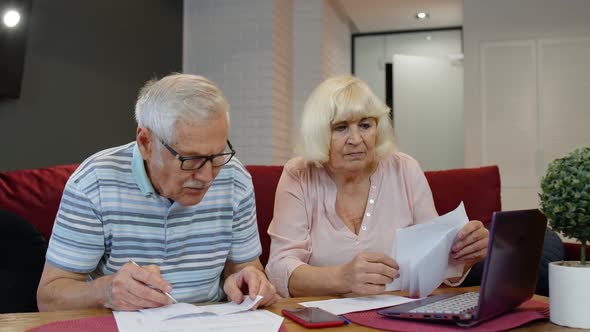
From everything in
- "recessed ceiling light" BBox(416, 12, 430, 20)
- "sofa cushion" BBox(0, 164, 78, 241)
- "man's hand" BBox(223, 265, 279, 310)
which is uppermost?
"recessed ceiling light" BBox(416, 12, 430, 20)

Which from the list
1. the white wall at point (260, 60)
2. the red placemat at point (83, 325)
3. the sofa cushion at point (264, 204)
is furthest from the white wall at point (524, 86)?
the red placemat at point (83, 325)

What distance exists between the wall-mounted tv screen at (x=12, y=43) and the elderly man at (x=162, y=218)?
5.80 ft

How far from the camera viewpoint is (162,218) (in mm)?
1368

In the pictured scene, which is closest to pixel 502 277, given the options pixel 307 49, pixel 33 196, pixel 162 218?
pixel 162 218

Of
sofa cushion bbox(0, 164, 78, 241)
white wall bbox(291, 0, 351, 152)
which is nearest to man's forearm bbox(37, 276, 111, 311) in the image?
sofa cushion bbox(0, 164, 78, 241)

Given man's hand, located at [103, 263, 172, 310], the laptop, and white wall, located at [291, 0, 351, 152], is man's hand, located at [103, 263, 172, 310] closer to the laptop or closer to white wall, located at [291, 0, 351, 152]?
the laptop

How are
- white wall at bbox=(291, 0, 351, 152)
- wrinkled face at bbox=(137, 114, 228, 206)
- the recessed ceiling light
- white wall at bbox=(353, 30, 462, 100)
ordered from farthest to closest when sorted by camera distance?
white wall at bbox=(353, 30, 462, 100) < the recessed ceiling light < white wall at bbox=(291, 0, 351, 152) < wrinkled face at bbox=(137, 114, 228, 206)

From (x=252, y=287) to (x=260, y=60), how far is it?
3.64 meters

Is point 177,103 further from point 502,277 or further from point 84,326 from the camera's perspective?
point 502,277

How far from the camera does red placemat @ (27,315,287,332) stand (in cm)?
98

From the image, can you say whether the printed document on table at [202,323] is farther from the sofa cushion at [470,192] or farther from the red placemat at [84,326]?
the sofa cushion at [470,192]

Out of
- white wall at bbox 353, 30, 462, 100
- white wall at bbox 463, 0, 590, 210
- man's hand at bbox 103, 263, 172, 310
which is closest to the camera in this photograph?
man's hand at bbox 103, 263, 172, 310

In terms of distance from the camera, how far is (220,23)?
15.7ft

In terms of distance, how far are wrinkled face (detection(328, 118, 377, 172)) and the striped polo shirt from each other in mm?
405
